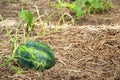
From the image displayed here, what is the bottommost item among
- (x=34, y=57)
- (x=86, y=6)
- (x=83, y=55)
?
(x=83, y=55)

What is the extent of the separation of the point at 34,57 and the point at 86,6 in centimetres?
203

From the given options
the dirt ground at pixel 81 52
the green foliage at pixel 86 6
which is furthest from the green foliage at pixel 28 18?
the green foliage at pixel 86 6

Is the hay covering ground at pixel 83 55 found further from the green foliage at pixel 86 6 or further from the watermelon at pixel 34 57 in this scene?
the green foliage at pixel 86 6

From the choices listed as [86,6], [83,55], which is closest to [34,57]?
[83,55]

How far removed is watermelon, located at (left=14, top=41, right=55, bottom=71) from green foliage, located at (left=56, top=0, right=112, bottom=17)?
1.28 metres

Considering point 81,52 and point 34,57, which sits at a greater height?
point 34,57

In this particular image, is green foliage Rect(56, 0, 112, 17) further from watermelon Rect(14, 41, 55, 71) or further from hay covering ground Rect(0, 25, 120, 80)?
watermelon Rect(14, 41, 55, 71)

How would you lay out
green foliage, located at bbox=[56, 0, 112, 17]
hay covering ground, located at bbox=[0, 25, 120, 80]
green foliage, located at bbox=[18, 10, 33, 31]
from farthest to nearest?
green foliage, located at bbox=[56, 0, 112, 17], green foliage, located at bbox=[18, 10, 33, 31], hay covering ground, located at bbox=[0, 25, 120, 80]

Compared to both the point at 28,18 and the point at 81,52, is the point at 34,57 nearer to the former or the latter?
the point at 81,52

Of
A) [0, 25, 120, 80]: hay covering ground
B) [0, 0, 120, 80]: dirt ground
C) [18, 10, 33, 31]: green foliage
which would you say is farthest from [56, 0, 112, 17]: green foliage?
[18, 10, 33, 31]: green foliage

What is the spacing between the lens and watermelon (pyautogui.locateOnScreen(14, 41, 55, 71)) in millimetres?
2912

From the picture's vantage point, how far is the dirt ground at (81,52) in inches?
114

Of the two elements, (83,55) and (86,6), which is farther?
(86,6)

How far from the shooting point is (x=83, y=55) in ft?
10.9
